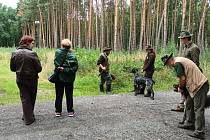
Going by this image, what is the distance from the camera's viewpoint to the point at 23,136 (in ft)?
27.5

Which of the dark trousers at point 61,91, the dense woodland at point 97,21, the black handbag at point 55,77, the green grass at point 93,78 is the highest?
the dense woodland at point 97,21

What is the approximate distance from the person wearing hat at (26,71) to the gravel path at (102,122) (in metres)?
0.42

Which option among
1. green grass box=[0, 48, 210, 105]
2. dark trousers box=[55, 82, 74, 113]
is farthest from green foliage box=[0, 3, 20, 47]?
dark trousers box=[55, 82, 74, 113]

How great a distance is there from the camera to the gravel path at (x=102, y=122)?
8547 millimetres

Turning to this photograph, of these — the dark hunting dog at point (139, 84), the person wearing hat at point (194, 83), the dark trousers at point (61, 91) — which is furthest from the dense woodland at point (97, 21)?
the person wearing hat at point (194, 83)

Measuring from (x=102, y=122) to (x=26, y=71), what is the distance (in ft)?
7.79

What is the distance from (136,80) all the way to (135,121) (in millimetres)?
4744

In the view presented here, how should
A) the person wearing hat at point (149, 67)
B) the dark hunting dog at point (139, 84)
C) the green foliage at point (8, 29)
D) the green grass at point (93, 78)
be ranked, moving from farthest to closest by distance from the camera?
the green foliage at point (8, 29) < the green grass at point (93, 78) < the dark hunting dog at point (139, 84) < the person wearing hat at point (149, 67)

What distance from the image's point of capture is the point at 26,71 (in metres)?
9.53

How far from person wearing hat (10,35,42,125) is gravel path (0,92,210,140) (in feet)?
1.39

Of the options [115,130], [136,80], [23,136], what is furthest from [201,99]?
[136,80]

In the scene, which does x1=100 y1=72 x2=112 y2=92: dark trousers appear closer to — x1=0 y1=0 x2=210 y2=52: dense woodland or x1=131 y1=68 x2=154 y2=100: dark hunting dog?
x1=131 y1=68 x2=154 y2=100: dark hunting dog

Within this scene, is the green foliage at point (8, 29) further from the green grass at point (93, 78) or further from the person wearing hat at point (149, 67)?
the person wearing hat at point (149, 67)

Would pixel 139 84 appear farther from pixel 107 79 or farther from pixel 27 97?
pixel 27 97
